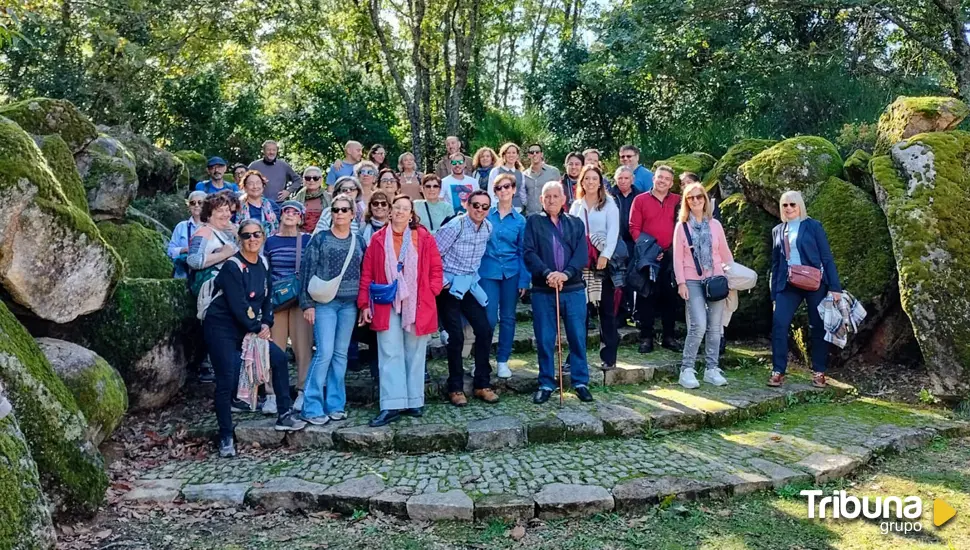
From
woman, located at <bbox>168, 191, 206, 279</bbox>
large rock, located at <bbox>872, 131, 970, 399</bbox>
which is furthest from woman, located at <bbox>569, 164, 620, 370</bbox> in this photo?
woman, located at <bbox>168, 191, 206, 279</bbox>

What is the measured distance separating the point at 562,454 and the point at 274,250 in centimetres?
309

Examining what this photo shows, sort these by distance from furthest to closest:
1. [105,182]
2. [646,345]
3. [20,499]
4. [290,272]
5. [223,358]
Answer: [646,345], [105,182], [290,272], [223,358], [20,499]

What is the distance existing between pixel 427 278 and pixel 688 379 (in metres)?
2.69

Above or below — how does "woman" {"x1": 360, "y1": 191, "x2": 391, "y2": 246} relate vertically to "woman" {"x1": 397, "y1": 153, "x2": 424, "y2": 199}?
below

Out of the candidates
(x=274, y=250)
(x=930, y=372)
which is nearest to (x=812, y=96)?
(x=930, y=372)

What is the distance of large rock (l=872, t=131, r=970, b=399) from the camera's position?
615 cm

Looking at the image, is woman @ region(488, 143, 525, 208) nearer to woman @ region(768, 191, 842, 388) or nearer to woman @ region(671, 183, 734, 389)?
woman @ region(671, 183, 734, 389)

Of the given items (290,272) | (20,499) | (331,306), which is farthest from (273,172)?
(20,499)

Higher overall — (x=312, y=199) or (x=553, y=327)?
(x=312, y=199)

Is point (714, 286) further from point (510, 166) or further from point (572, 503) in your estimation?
point (572, 503)

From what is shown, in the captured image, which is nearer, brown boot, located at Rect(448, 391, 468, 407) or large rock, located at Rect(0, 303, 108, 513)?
large rock, located at Rect(0, 303, 108, 513)

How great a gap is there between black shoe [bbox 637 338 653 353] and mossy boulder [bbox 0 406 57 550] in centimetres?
547

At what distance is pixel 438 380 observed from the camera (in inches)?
248

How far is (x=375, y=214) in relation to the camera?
591cm
